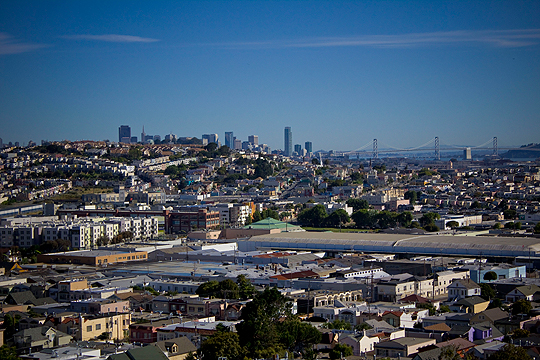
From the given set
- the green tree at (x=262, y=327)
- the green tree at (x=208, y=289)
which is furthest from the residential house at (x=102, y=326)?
the green tree at (x=208, y=289)

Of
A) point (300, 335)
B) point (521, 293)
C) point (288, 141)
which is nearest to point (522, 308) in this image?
point (521, 293)

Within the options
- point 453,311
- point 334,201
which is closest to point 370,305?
point 453,311

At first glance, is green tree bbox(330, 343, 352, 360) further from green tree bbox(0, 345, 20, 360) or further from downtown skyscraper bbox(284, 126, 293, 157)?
downtown skyscraper bbox(284, 126, 293, 157)

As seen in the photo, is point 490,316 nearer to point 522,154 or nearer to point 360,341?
point 360,341

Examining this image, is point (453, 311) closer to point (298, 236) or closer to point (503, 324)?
point (503, 324)

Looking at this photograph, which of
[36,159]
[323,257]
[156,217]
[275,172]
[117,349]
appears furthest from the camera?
[275,172]

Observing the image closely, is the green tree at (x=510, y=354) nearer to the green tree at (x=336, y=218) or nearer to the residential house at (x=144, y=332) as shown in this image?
the residential house at (x=144, y=332)
